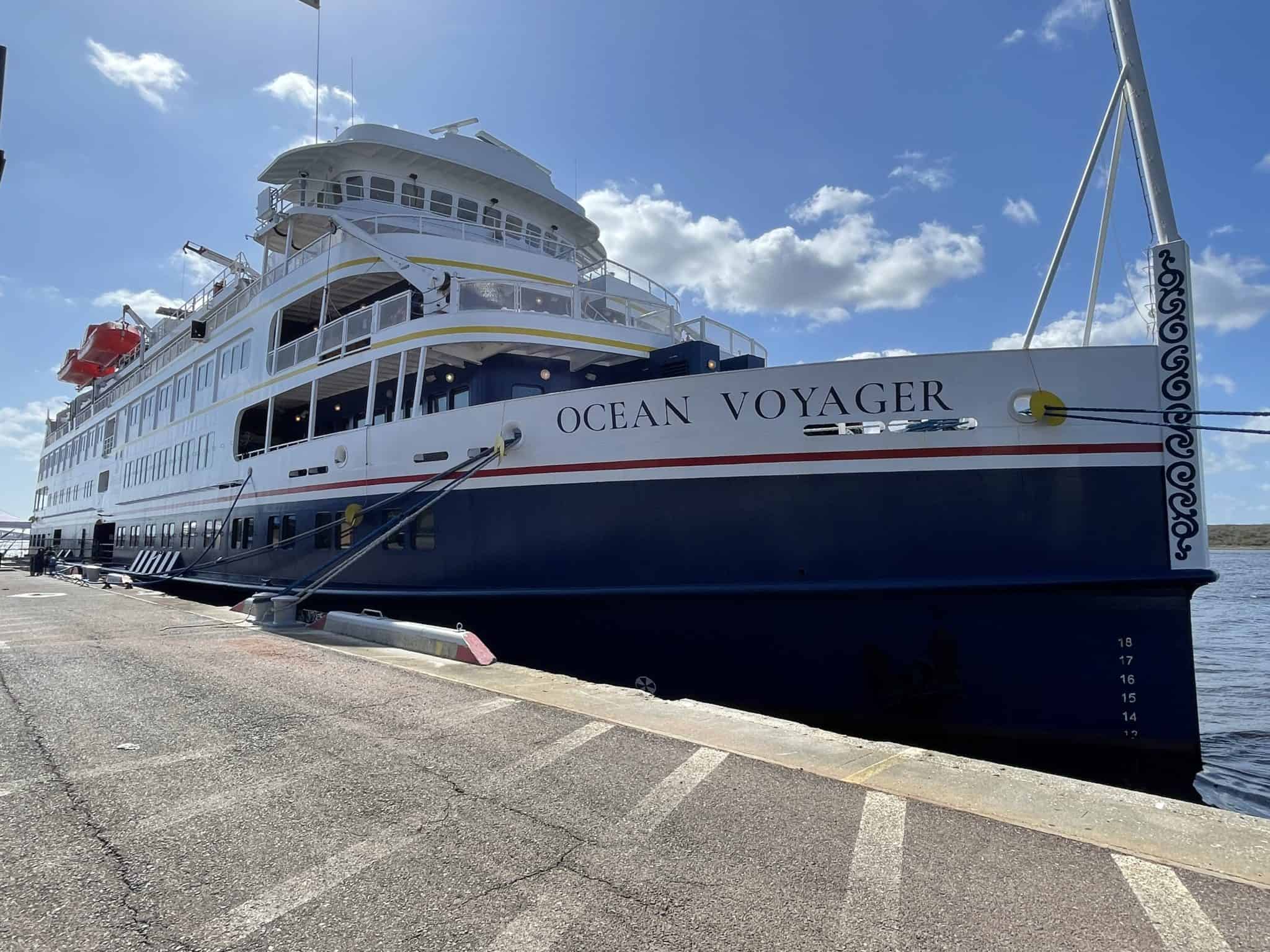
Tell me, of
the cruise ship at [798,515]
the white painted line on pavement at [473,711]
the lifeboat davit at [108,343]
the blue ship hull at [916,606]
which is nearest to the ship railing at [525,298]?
the cruise ship at [798,515]

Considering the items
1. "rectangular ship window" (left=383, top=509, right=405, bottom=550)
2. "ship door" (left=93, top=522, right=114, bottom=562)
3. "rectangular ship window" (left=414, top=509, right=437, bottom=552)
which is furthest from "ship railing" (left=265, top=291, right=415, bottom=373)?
"ship door" (left=93, top=522, right=114, bottom=562)

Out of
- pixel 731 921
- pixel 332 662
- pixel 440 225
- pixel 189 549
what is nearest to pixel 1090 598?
pixel 731 921

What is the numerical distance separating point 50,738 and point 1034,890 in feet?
19.0

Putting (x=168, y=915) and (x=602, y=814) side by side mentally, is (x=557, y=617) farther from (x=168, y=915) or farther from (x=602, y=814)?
(x=168, y=915)

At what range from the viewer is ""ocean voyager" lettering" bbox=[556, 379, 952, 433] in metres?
6.68

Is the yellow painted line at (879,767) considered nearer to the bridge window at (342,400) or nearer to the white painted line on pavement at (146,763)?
the white painted line on pavement at (146,763)

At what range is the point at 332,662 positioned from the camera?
24.5 ft

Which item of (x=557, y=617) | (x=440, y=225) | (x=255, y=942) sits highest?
(x=440, y=225)

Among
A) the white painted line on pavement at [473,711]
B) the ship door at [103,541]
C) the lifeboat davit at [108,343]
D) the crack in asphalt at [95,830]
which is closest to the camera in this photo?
the crack in asphalt at [95,830]

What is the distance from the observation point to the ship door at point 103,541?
26453 millimetres

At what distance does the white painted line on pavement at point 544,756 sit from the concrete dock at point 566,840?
0.02 m

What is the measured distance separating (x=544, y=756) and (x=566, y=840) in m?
1.19

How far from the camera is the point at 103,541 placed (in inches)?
1074

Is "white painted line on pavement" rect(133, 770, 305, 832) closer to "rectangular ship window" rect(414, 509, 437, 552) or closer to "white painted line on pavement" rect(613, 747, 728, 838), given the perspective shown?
"white painted line on pavement" rect(613, 747, 728, 838)
